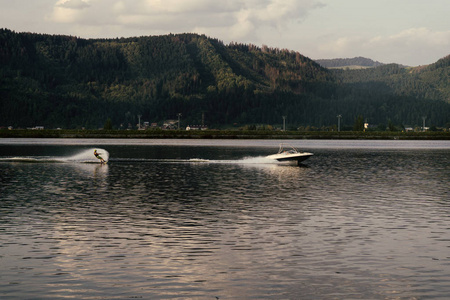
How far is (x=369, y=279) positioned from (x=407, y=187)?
44.5 m

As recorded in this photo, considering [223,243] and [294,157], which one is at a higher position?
[294,157]

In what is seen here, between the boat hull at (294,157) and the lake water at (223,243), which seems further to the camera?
the boat hull at (294,157)

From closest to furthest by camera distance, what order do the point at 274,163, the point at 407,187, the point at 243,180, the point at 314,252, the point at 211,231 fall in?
the point at 314,252, the point at 211,231, the point at 407,187, the point at 243,180, the point at 274,163

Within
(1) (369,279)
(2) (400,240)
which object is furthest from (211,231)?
(1) (369,279)

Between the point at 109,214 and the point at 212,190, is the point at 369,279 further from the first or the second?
the point at 212,190

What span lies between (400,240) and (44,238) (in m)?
19.3

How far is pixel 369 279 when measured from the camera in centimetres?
2367

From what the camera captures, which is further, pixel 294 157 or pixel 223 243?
pixel 294 157

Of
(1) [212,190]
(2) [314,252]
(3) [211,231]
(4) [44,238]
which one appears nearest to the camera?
(2) [314,252]

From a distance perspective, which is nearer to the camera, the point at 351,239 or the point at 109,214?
the point at 351,239

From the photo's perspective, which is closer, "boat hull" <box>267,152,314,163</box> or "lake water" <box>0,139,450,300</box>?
"lake water" <box>0,139,450,300</box>

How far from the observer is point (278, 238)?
32.8 m

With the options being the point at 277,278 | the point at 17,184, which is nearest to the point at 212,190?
the point at 17,184

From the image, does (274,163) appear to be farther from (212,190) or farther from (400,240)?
(400,240)
